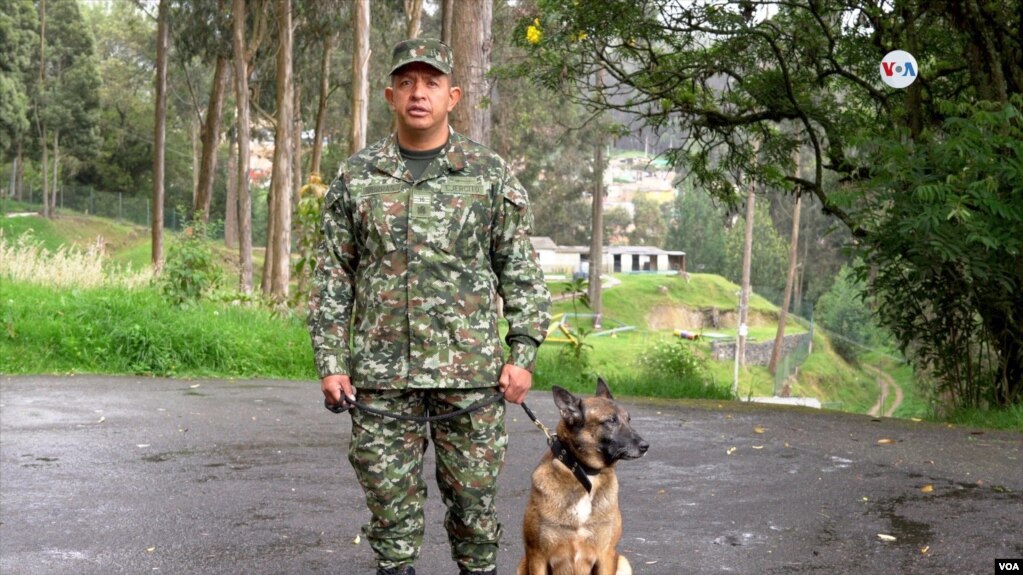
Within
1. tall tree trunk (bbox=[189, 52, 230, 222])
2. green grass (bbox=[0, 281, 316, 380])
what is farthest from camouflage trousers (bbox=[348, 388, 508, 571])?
tall tree trunk (bbox=[189, 52, 230, 222])

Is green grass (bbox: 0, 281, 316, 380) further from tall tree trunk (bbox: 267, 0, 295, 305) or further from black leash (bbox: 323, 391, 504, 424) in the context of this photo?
tall tree trunk (bbox: 267, 0, 295, 305)

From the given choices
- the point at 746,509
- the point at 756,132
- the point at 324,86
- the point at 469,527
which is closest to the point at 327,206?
the point at 469,527

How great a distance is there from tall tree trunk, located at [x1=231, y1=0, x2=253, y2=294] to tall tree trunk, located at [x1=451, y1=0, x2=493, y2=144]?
16.3 m

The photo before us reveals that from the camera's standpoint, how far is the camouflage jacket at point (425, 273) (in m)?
4.54

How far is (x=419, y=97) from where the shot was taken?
15.0ft

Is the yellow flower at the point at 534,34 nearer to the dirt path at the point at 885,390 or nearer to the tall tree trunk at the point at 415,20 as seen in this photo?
the tall tree trunk at the point at 415,20

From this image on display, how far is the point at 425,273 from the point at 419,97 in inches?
26.9

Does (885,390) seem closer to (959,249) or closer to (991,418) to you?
(991,418)

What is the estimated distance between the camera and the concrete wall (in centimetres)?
5809

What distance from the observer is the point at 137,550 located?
598cm

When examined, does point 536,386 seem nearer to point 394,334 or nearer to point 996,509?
point 996,509

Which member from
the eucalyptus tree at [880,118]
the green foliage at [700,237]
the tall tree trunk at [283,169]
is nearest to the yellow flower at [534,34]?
the eucalyptus tree at [880,118]

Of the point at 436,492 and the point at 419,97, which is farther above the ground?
the point at 419,97

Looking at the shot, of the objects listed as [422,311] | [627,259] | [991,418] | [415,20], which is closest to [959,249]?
[991,418]
